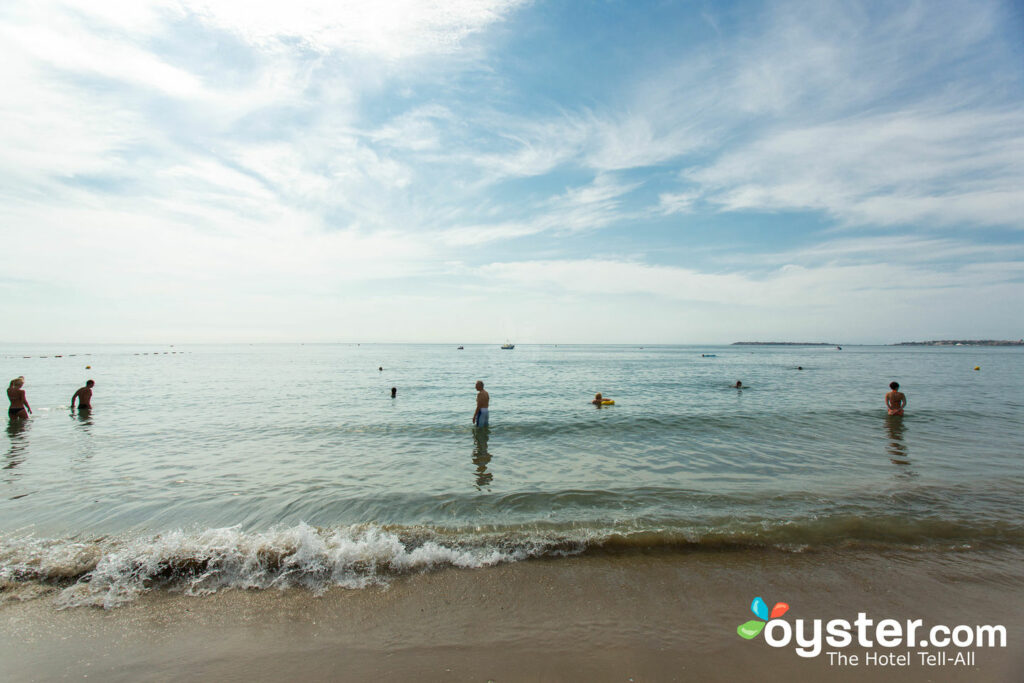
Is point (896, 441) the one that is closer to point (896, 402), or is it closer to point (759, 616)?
point (896, 402)

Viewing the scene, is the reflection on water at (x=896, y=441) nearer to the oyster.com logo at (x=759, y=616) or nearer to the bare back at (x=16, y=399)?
the oyster.com logo at (x=759, y=616)

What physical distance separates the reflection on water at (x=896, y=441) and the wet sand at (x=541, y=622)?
8.09 m

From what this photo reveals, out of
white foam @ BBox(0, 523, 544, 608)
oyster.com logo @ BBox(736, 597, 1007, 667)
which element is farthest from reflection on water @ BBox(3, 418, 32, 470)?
oyster.com logo @ BBox(736, 597, 1007, 667)

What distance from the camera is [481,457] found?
49.4 ft

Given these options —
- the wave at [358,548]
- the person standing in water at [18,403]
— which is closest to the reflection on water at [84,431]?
the person standing in water at [18,403]

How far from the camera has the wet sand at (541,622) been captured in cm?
471

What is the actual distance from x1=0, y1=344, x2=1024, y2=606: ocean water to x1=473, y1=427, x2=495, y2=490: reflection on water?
Answer: 12 centimetres

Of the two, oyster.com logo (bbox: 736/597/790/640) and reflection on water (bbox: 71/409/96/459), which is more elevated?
oyster.com logo (bbox: 736/597/790/640)

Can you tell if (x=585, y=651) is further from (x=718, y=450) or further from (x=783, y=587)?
(x=718, y=450)

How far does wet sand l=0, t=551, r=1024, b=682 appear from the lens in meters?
4.71

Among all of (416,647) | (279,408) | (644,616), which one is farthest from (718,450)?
(279,408)

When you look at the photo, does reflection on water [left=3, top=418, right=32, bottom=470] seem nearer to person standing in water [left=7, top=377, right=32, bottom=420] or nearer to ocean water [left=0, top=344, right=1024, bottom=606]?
ocean water [left=0, top=344, right=1024, bottom=606]

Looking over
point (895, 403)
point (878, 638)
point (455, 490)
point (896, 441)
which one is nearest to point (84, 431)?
point (455, 490)

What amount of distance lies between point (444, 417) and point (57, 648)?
1842cm
